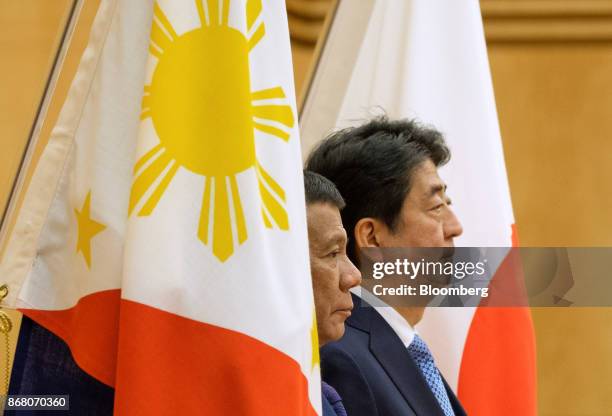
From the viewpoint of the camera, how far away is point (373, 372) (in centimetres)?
199

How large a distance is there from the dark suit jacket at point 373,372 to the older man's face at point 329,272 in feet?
0.39

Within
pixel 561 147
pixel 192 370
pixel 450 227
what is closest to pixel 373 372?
pixel 450 227

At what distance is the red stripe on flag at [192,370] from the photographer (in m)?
1.36

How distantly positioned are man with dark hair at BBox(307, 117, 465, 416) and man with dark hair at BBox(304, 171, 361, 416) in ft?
0.47

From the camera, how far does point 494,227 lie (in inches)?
112

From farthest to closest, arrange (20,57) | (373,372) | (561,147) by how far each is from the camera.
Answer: (561,147)
(20,57)
(373,372)

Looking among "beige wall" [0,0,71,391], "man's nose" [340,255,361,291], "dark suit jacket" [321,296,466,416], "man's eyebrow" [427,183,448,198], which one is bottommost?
"dark suit jacket" [321,296,466,416]

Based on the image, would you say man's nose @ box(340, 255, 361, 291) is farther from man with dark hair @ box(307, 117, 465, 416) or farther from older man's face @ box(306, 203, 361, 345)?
man with dark hair @ box(307, 117, 465, 416)

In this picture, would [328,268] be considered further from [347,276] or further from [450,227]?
[450,227]

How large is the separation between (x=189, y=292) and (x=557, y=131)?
3202mm

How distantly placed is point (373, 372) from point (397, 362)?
3.3 inches

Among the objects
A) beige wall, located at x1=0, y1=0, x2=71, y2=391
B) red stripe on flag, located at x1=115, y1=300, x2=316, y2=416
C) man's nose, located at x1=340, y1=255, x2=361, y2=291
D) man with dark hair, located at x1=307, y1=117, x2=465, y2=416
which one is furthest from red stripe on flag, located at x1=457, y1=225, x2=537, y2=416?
red stripe on flag, located at x1=115, y1=300, x2=316, y2=416

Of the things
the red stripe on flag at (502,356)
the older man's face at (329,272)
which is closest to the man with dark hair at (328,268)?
the older man's face at (329,272)

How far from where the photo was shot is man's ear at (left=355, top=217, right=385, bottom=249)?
7.25 ft
